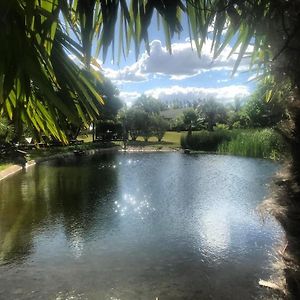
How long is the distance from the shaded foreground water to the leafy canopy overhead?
4.34 feet

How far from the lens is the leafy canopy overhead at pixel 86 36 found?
1826 millimetres

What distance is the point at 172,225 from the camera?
12656 mm

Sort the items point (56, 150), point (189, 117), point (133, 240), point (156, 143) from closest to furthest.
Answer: point (133, 240) → point (56, 150) → point (156, 143) → point (189, 117)

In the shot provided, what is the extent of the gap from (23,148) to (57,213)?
23598mm

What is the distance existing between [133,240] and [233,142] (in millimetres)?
30026

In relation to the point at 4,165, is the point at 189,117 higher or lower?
higher

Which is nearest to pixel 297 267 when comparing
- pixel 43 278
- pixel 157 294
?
pixel 157 294

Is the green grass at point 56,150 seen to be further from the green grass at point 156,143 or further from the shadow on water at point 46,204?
the shadow on water at point 46,204

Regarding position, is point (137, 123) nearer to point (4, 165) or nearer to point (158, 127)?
point (158, 127)

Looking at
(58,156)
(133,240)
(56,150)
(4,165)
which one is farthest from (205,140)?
(133,240)

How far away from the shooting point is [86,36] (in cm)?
202

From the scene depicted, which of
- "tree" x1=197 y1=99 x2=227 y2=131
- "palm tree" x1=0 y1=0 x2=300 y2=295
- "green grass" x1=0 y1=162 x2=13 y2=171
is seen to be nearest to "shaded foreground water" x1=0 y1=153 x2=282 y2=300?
"palm tree" x1=0 y1=0 x2=300 y2=295

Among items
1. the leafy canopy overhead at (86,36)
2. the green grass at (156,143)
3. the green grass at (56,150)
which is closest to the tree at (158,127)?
the green grass at (156,143)

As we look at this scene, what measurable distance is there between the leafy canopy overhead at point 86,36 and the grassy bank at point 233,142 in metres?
24.3
